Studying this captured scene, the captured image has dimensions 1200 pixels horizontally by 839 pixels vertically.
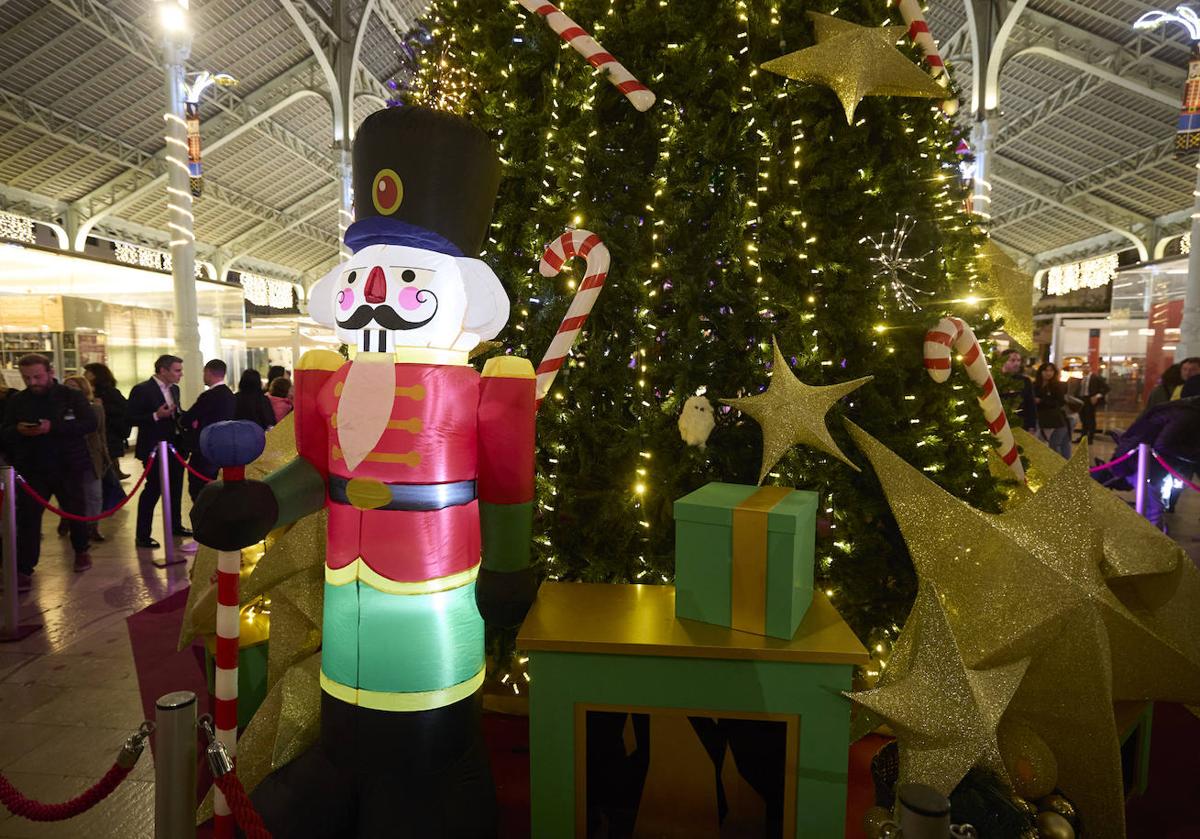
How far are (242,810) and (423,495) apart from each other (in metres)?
0.76

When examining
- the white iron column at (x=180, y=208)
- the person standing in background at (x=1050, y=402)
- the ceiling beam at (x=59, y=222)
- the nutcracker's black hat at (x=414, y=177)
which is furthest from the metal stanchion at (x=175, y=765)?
the ceiling beam at (x=59, y=222)

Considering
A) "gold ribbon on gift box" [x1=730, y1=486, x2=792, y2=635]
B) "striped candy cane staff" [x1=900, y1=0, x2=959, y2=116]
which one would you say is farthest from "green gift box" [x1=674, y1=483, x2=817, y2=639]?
"striped candy cane staff" [x1=900, y1=0, x2=959, y2=116]

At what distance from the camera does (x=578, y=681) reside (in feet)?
5.94

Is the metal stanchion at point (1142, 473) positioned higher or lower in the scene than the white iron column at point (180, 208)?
lower

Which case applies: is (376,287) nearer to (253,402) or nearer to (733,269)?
(733,269)

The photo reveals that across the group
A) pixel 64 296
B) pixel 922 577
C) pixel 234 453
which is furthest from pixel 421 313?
pixel 64 296

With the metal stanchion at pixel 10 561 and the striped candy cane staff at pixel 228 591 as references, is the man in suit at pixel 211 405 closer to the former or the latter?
the metal stanchion at pixel 10 561

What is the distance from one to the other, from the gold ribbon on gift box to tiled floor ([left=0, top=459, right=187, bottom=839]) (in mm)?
2040

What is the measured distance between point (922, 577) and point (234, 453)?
194 cm

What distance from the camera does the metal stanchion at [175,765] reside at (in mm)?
1408

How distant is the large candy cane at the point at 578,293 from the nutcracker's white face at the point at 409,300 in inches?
18.5

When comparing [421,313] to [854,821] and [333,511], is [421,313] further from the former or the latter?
[854,821]

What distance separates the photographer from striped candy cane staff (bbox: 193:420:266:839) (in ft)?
5.23

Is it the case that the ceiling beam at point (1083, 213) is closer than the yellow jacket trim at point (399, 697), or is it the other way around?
the yellow jacket trim at point (399, 697)
